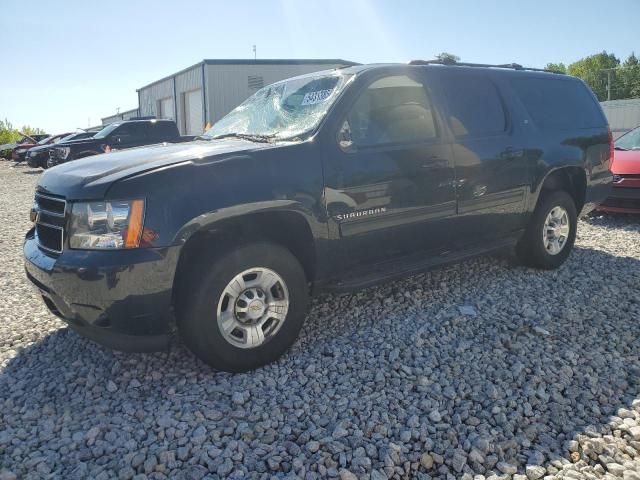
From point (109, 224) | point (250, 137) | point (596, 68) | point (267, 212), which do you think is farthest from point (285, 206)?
point (596, 68)

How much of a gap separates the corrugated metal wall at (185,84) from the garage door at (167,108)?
1196 mm

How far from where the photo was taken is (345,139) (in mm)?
3441

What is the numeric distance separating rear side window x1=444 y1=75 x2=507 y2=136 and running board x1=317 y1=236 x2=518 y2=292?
97 cm

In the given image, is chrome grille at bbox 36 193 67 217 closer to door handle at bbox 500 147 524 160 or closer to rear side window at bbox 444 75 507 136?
rear side window at bbox 444 75 507 136

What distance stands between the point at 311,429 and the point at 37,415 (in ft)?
4.89

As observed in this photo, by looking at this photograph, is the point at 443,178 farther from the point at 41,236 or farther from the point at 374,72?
the point at 41,236

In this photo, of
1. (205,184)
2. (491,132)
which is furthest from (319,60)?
(205,184)

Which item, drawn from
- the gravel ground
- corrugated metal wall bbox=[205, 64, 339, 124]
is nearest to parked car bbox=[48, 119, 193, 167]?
corrugated metal wall bbox=[205, 64, 339, 124]

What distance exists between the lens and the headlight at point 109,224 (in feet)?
9.00

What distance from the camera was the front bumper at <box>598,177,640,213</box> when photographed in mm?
7230

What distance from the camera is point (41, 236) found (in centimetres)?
324

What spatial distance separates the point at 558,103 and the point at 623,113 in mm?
32245

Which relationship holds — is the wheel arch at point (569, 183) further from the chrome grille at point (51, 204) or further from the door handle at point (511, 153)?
the chrome grille at point (51, 204)

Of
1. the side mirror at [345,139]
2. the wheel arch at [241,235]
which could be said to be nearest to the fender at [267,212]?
the wheel arch at [241,235]
